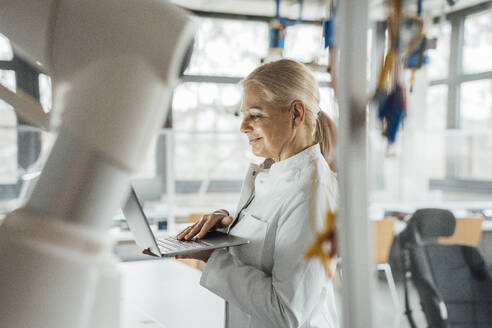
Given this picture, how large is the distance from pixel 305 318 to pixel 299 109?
49 centimetres

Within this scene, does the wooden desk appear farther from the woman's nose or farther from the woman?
the woman's nose

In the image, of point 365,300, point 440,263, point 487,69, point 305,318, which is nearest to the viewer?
point 365,300

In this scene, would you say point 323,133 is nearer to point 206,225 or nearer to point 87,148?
point 206,225

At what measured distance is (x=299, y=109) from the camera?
1239mm

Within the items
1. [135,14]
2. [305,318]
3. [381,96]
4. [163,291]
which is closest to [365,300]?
[381,96]

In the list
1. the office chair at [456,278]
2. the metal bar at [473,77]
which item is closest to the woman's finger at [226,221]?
the office chair at [456,278]

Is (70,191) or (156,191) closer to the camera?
(70,191)

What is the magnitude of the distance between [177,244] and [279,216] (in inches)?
9.3

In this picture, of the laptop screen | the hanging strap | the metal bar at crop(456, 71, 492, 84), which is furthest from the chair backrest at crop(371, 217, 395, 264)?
the laptop screen

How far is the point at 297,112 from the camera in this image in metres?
Answer: 1.24

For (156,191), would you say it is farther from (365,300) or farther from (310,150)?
(365,300)

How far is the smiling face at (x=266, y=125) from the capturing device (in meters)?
1.23

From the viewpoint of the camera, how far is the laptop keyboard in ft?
3.43

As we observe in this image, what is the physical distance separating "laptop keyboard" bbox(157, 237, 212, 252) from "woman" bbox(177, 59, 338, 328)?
0.15ft
